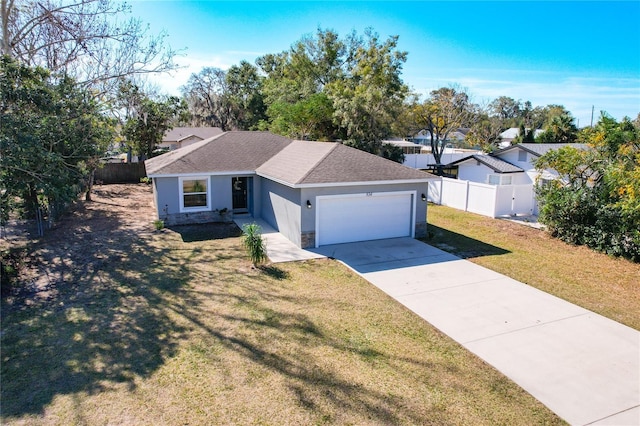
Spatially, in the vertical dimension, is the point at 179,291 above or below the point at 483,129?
below

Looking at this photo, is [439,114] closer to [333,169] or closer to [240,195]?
[240,195]

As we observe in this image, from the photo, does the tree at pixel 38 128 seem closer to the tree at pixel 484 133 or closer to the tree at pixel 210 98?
the tree at pixel 484 133

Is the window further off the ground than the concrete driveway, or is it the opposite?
→ the window

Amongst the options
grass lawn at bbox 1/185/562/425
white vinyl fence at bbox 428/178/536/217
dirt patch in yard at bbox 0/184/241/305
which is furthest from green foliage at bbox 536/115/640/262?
dirt patch in yard at bbox 0/184/241/305

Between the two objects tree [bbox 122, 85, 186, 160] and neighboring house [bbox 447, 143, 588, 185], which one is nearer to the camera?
neighboring house [bbox 447, 143, 588, 185]

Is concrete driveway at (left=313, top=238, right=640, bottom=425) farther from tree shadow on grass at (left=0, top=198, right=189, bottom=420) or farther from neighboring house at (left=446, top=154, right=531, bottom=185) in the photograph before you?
neighboring house at (left=446, top=154, right=531, bottom=185)

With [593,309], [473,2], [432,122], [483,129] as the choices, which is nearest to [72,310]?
[593,309]

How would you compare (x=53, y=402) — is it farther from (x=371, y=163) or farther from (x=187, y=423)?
(x=371, y=163)
